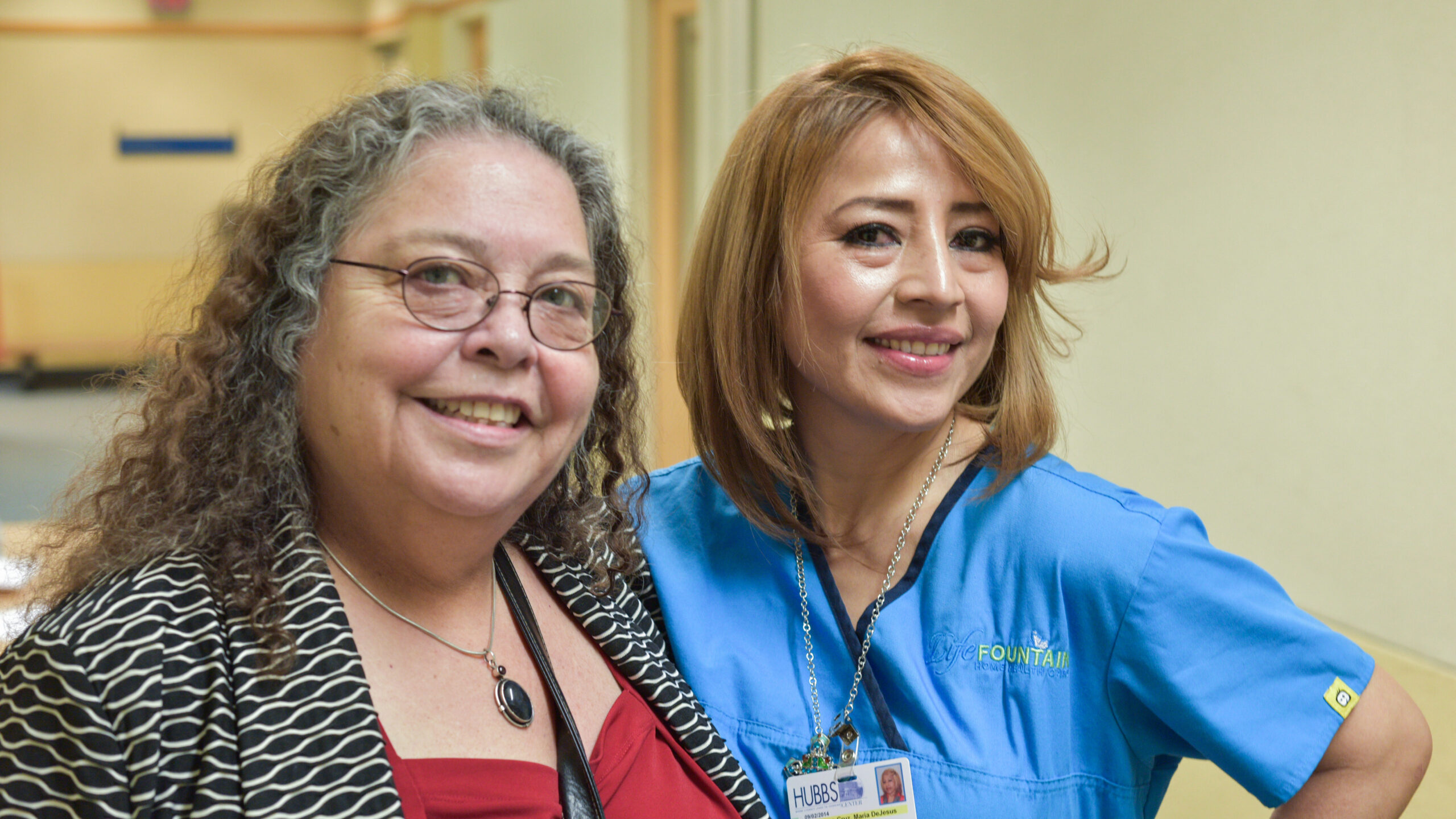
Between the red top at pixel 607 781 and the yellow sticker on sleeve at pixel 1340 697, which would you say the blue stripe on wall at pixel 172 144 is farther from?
the yellow sticker on sleeve at pixel 1340 697

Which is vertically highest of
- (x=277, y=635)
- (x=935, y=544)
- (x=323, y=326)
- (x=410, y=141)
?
(x=410, y=141)

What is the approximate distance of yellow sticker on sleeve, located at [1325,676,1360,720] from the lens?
1.37 m

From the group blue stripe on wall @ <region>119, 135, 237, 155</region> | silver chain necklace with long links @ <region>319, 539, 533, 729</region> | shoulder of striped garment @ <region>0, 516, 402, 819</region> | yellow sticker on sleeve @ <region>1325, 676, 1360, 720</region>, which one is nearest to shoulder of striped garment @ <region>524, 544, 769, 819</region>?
silver chain necklace with long links @ <region>319, 539, 533, 729</region>

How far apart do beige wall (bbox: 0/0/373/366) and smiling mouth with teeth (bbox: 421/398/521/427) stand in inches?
468

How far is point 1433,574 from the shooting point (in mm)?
1909

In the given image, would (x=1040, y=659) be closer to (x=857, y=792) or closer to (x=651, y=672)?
(x=857, y=792)

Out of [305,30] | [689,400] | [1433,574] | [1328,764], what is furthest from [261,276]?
[305,30]

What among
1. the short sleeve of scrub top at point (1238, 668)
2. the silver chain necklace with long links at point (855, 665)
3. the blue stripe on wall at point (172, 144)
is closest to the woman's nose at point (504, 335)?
the silver chain necklace with long links at point (855, 665)

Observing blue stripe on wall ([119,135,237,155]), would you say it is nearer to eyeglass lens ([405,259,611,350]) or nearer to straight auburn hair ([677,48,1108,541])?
straight auburn hair ([677,48,1108,541])

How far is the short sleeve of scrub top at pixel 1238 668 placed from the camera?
137 centimetres

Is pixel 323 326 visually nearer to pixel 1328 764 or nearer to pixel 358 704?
pixel 358 704

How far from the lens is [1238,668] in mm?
1375

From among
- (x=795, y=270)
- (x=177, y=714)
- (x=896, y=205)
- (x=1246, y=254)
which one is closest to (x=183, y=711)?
(x=177, y=714)

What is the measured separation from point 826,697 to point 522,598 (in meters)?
0.45
